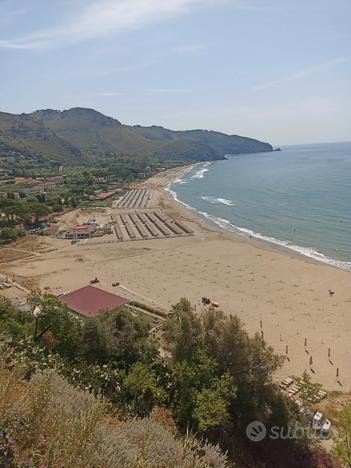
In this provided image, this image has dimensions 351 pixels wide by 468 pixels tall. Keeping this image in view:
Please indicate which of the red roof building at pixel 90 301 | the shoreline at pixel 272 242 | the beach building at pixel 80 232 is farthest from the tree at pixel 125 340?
the beach building at pixel 80 232

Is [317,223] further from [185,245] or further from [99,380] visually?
[99,380]

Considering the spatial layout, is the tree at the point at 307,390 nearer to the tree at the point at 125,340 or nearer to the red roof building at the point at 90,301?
the tree at the point at 125,340

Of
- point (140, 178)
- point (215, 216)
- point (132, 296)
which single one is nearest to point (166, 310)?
point (132, 296)

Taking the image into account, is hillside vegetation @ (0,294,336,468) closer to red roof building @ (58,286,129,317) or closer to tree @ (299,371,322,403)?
tree @ (299,371,322,403)

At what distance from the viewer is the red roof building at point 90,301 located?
3189cm

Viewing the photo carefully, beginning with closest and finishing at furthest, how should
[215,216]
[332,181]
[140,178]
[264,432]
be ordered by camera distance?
1. [264,432]
2. [215,216]
3. [332,181]
4. [140,178]

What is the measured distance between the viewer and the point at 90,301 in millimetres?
33375

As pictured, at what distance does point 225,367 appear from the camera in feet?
50.4

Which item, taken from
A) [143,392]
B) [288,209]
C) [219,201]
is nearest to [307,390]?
[143,392]

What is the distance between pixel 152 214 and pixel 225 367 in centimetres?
6978

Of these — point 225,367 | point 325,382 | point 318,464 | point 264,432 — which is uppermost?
point 225,367

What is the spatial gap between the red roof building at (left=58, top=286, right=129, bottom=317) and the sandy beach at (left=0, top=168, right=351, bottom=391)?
16.6ft

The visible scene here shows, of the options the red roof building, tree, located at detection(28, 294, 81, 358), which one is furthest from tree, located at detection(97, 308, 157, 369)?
the red roof building

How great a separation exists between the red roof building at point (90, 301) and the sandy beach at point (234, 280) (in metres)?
5.04
